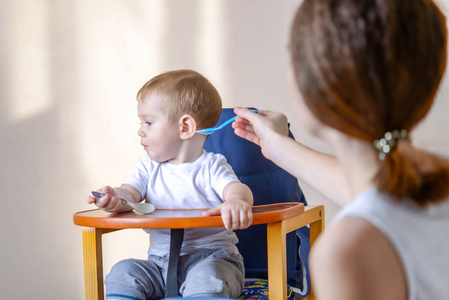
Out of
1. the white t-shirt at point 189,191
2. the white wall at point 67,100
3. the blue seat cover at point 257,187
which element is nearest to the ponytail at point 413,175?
the white t-shirt at point 189,191

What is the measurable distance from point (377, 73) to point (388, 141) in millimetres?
90

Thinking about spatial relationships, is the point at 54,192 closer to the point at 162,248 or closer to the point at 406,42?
the point at 162,248

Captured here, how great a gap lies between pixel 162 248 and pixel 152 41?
1130mm

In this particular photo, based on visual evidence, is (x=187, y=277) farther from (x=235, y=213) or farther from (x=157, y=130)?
(x=157, y=130)

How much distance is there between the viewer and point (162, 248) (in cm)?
155

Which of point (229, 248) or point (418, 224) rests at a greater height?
point (418, 224)

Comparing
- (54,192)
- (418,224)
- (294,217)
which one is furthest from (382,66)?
(54,192)

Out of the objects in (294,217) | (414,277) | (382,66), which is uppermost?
(382,66)

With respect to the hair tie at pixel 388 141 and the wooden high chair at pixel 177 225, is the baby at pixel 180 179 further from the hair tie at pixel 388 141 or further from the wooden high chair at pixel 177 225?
the hair tie at pixel 388 141

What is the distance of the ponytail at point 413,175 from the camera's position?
630 mm

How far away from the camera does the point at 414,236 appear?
24.5 inches

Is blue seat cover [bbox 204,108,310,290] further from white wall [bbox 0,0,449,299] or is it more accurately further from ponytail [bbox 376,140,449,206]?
ponytail [bbox 376,140,449,206]

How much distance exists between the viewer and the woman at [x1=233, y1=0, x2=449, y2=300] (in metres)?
0.60

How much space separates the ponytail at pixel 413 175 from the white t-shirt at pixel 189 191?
91 cm
